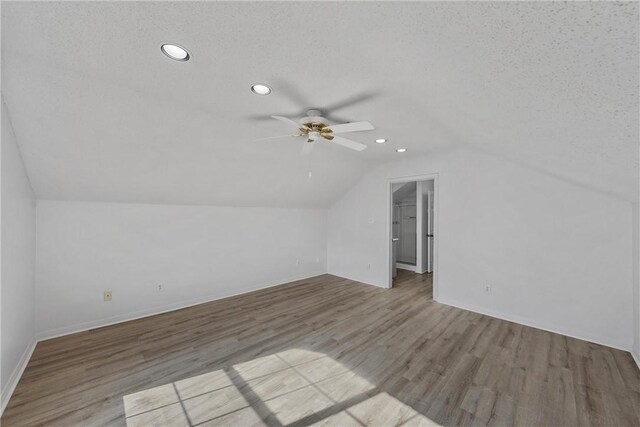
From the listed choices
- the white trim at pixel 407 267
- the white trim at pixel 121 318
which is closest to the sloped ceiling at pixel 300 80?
the white trim at pixel 121 318

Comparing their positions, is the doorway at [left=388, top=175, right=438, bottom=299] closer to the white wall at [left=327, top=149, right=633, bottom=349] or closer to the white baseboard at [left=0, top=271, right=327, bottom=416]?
the white wall at [left=327, top=149, right=633, bottom=349]

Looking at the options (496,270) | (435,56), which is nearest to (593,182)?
(496,270)

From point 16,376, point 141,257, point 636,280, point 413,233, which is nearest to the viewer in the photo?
point 16,376

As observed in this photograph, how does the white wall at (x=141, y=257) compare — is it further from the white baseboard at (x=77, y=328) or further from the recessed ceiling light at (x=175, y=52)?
the recessed ceiling light at (x=175, y=52)

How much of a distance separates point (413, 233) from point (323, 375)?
5.23 meters

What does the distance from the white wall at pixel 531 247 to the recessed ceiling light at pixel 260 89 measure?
10.1 ft

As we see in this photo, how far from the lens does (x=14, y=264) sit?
202 centimetres

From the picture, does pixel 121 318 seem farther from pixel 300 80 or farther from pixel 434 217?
pixel 434 217

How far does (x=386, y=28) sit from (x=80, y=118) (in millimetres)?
2430

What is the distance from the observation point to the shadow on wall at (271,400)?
164cm

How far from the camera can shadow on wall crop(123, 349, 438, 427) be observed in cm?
164

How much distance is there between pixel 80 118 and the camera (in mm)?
1949

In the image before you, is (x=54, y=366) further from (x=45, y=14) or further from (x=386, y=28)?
(x=386, y=28)

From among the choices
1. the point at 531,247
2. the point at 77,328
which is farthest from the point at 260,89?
the point at 531,247
